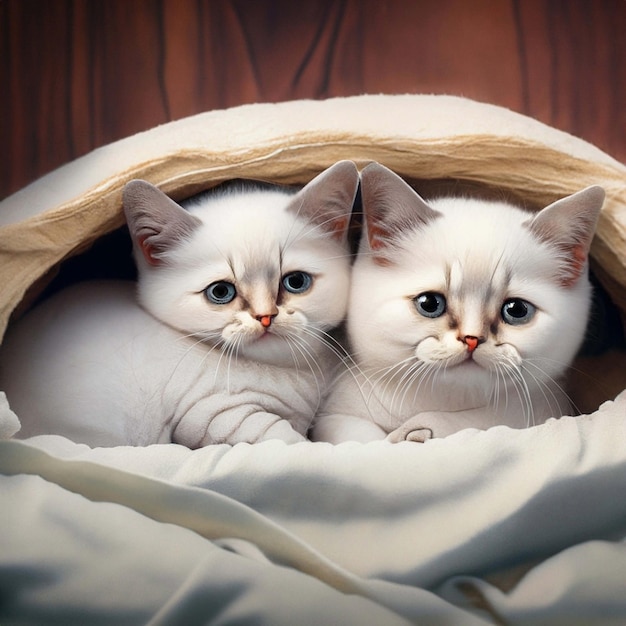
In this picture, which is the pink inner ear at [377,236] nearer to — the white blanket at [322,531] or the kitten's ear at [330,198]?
the kitten's ear at [330,198]

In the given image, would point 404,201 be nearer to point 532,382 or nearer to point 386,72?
point 532,382

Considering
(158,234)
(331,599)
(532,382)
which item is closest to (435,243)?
(532,382)

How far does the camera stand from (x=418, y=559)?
3.02 ft

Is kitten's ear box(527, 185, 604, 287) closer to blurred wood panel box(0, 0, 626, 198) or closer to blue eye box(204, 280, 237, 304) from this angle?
blurred wood panel box(0, 0, 626, 198)

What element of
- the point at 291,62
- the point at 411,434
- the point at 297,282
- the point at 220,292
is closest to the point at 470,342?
the point at 411,434

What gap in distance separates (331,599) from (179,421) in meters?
0.48

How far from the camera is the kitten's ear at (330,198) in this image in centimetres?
119

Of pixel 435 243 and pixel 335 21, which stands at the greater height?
pixel 335 21

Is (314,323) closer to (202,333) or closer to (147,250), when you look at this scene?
(202,333)

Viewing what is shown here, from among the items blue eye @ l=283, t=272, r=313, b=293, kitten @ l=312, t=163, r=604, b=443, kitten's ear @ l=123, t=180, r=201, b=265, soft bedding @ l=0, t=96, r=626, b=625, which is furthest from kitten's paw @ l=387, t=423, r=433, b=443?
kitten's ear @ l=123, t=180, r=201, b=265

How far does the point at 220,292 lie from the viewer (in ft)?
3.97

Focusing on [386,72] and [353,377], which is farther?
[386,72]

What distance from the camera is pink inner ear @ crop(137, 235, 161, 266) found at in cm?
125

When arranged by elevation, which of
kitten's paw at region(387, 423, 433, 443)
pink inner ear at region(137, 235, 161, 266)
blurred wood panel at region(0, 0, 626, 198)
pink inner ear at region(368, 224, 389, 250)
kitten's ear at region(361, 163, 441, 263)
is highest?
blurred wood panel at region(0, 0, 626, 198)
